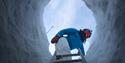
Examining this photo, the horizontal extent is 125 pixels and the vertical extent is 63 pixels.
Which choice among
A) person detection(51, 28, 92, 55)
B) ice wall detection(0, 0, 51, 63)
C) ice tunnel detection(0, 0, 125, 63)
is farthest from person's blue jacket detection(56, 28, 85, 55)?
ice tunnel detection(0, 0, 125, 63)

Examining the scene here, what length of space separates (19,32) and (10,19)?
51 cm

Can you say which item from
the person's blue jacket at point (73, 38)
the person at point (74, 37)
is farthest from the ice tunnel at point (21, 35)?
the person's blue jacket at point (73, 38)

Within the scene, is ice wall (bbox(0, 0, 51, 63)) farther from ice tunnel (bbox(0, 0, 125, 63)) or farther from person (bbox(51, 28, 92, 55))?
person (bbox(51, 28, 92, 55))

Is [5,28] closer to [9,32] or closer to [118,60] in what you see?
[9,32]

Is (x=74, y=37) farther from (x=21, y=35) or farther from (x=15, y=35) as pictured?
(x=15, y=35)

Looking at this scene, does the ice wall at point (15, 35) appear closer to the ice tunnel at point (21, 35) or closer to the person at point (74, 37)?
the ice tunnel at point (21, 35)

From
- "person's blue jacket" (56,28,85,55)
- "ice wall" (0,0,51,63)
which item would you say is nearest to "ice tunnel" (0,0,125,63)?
"ice wall" (0,0,51,63)

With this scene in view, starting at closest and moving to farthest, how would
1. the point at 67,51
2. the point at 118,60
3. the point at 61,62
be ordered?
the point at 118,60 → the point at 61,62 → the point at 67,51

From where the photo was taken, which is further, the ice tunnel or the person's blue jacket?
the person's blue jacket

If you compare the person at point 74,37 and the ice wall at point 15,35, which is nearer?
the ice wall at point 15,35

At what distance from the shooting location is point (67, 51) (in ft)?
20.3

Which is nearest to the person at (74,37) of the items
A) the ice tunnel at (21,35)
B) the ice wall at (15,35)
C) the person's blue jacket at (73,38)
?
the person's blue jacket at (73,38)

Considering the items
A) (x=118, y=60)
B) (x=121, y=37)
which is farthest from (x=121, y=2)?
(x=118, y=60)

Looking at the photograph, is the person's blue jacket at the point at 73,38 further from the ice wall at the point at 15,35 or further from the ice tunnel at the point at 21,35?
the ice tunnel at the point at 21,35
